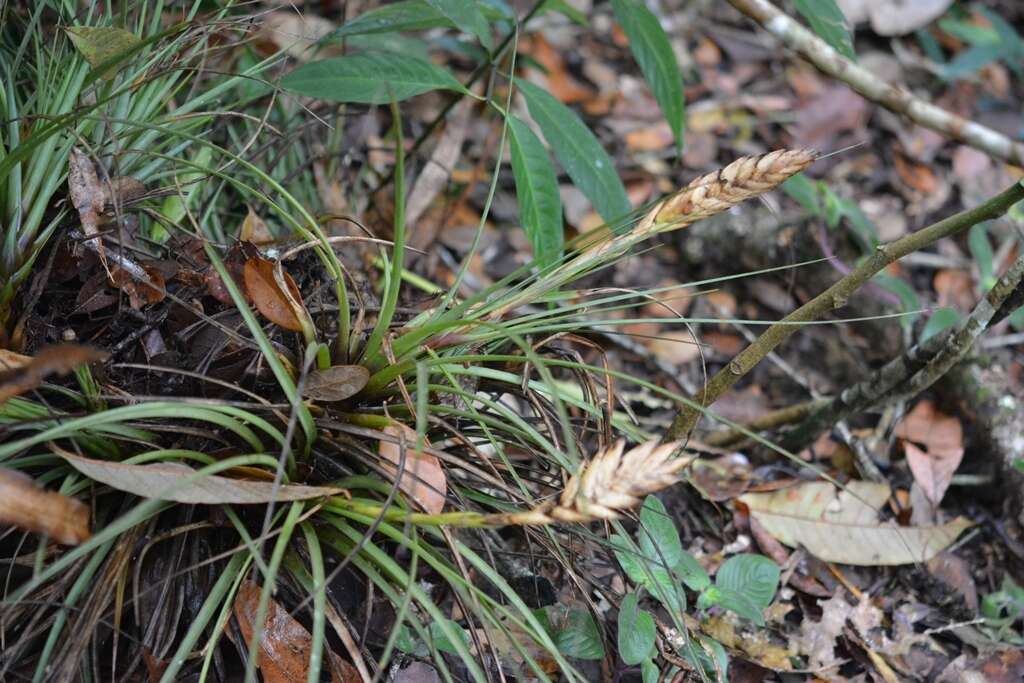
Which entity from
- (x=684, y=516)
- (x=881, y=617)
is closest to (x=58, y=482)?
(x=684, y=516)

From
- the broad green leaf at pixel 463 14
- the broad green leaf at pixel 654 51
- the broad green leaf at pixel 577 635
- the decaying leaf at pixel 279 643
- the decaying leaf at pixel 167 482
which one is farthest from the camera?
the broad green leaf at pixel 654 51

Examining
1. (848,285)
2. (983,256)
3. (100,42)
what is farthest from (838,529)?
(100,42)

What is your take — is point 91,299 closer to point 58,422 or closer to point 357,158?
point 58,422

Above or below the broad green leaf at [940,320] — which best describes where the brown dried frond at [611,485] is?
above

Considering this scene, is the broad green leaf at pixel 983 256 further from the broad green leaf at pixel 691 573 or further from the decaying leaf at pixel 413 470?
the decaying leaf at pixel 413 470

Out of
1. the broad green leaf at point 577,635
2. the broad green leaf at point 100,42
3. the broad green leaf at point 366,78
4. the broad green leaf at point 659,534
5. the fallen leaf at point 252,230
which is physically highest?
the broad green leaf at point 100,42

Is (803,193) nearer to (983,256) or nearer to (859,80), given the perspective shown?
(859,80)

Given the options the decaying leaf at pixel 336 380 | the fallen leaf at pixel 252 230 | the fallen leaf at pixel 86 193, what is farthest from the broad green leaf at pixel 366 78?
the decaying leaf at pixel 336 380
